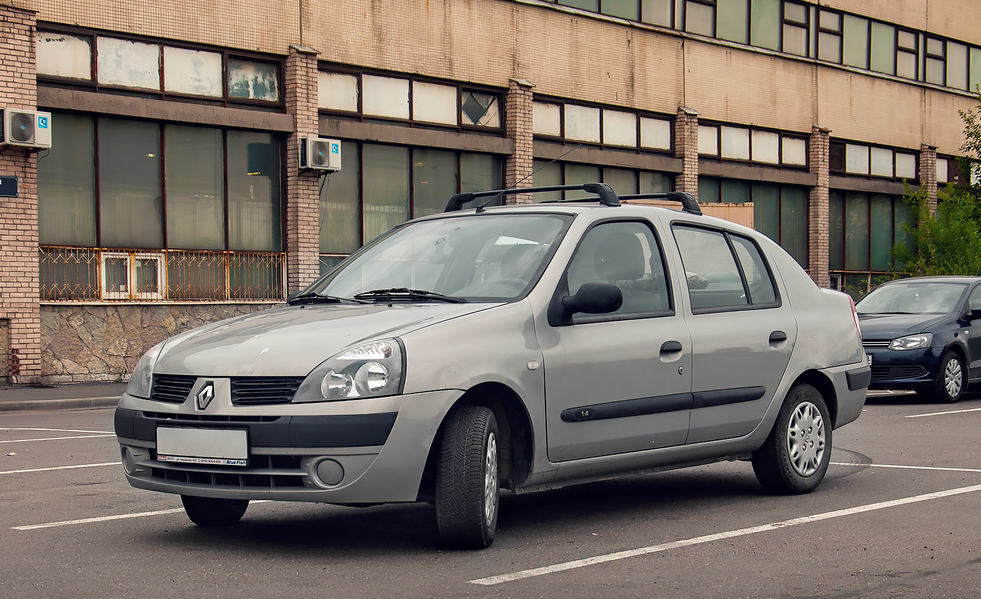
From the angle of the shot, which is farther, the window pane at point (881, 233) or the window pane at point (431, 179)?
the window pane at point (881, 233)

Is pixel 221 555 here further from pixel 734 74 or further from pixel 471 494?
pixel 734 74

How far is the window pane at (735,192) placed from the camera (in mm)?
30811

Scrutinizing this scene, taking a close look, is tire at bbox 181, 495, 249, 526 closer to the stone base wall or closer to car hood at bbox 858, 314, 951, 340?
car hood at bbox 858, 314, 951, 340

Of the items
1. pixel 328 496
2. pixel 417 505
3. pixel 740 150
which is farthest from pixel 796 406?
pixel 740 150

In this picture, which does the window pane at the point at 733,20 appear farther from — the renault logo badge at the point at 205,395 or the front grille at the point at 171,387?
the renault logo badge at the point at 205,395

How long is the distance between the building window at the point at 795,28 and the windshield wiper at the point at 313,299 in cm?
2740

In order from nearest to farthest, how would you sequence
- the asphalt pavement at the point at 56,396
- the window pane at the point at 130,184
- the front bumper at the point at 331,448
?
the front bumper at the point at 331,448 < the asphalt pavement at the point at 56,396 < the window pane at the point at 130,184

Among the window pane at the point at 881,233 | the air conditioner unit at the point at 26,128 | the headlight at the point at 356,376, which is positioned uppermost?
the air conditioner unit at the point at 26,128

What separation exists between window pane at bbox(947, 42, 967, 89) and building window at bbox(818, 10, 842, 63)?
5.74 metres

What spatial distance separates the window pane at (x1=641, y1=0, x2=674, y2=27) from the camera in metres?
28.5

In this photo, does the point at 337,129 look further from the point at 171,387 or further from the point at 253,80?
the point at 171,387

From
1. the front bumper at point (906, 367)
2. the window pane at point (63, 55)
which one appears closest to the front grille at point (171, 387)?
the front bumper at point (906, 367)

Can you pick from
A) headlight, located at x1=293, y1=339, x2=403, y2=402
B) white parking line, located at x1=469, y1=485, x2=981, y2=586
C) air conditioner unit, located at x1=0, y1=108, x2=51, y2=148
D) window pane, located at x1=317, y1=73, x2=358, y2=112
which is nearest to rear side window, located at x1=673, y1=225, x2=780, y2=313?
white parking line, located at x1=469, y1=485, x2=981, y2=586

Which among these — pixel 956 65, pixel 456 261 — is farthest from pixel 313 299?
pixel 956 65
